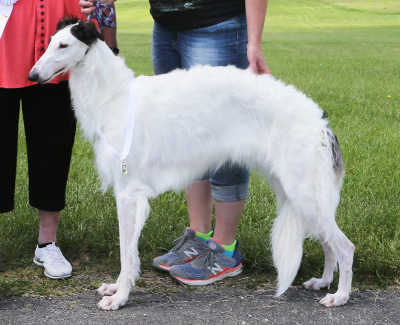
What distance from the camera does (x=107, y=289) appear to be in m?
3.40

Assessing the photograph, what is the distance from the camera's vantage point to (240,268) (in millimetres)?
3789

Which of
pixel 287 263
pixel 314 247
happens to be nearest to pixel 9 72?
pixel 287 263

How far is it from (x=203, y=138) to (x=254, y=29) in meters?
0.72

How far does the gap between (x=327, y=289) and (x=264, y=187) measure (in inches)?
66.8

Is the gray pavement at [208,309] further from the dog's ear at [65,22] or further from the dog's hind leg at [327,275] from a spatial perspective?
the dog's ear at [65,22]

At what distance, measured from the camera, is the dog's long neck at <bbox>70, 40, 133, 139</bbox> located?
3189 millimetres

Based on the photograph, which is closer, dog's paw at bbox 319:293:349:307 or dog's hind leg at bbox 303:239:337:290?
dog's paw at bbox 319:293:349:307

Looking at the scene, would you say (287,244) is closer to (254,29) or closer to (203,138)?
(203,138)

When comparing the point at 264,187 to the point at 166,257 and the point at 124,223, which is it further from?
the point at 124,223

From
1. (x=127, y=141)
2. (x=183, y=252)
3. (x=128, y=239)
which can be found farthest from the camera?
(x=183, y=252)

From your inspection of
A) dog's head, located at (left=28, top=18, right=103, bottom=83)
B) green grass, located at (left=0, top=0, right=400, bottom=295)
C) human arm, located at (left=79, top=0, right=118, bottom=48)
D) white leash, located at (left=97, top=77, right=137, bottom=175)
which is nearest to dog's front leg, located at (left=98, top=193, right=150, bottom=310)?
white leash, located at (left=97, top=77, right=137, bottom=175)

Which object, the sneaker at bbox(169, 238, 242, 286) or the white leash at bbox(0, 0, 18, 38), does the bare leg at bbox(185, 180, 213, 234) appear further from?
the white leash at bbox(0, 0, 18, 38)

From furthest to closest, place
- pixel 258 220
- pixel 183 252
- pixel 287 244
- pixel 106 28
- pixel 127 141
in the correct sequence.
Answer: pixel 258 220, pixel 183 252, pixel 106 28, pixel 287 244, pixel 127 141

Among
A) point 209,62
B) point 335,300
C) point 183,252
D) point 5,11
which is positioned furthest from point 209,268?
point 5,11
